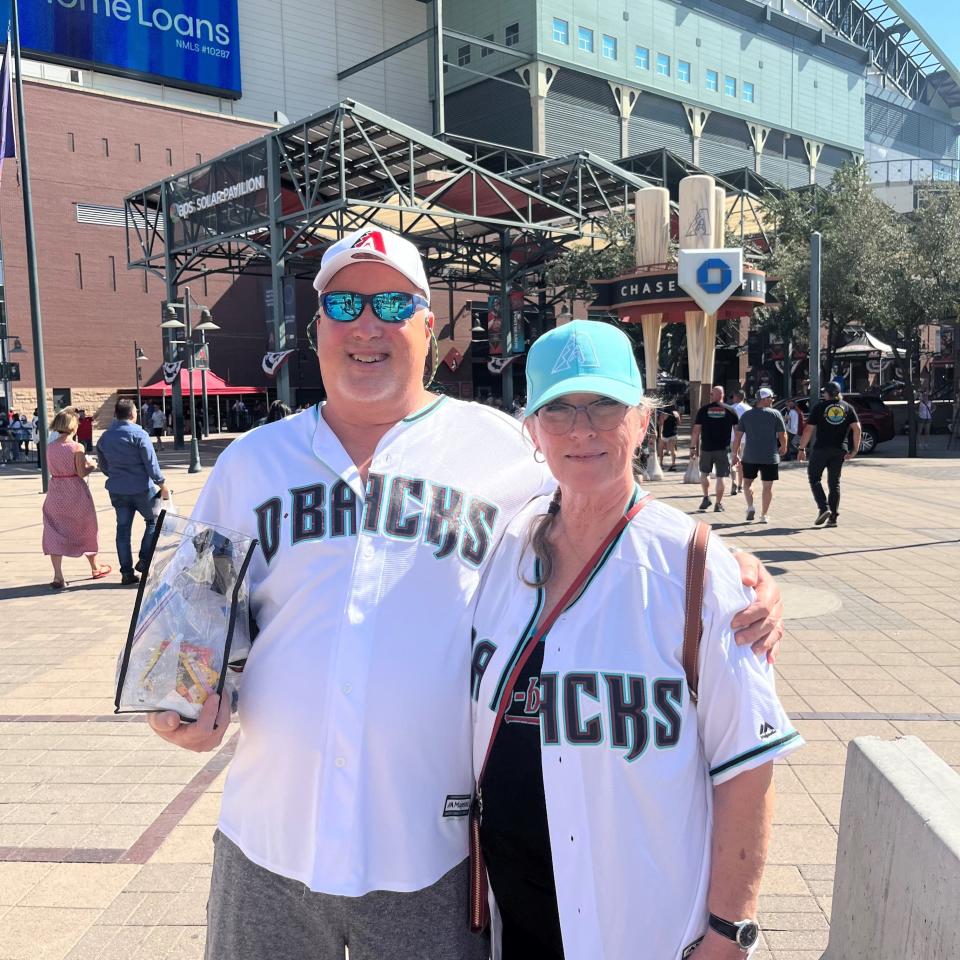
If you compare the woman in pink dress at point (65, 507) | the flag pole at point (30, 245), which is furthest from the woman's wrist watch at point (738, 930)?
the flag pole at point (30, 245)

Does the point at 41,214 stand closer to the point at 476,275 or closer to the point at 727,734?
the point at 476,275

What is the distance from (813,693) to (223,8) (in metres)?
47.7

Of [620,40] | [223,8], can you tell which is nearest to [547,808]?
[223,8]

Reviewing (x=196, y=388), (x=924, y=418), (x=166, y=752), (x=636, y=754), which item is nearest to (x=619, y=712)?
(x=636, y=754)

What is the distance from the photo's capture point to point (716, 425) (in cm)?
1288

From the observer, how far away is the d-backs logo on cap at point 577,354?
176 cm

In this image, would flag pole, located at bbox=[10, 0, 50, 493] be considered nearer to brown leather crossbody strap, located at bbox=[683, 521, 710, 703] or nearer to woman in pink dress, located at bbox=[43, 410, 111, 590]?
woman in pink dress, located at bbox=[43, 410, 111, 590]

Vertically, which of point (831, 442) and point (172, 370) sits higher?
point (172, 370)

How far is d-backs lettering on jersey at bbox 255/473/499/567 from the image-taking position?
1871 millimetres

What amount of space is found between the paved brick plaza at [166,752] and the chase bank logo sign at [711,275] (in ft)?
15.0

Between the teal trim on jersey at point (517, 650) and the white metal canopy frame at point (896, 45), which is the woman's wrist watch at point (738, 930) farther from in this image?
the white metal canopy frame at point (896, 45)

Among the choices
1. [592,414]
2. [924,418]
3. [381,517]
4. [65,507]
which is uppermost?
[592,414]

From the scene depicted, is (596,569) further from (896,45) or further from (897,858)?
(896,45)

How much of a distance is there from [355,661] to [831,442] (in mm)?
10759
